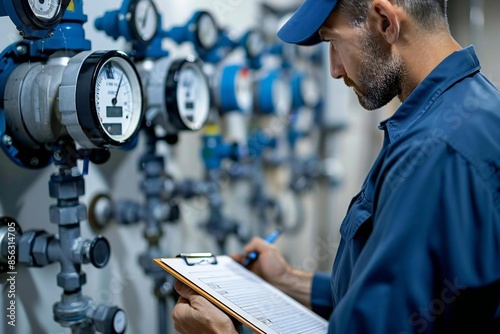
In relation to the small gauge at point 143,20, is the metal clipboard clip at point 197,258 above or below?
below

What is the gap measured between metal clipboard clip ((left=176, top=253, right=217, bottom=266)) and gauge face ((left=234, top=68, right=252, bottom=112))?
0.58 meters

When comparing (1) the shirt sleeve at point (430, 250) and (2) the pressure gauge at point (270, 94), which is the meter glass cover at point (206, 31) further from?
(1) the shirt sleeve at point (430, 250)

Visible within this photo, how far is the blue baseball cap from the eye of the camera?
2.47ft

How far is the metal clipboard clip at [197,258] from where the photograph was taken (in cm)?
84

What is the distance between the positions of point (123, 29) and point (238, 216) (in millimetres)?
816

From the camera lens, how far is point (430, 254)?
593 millimetres

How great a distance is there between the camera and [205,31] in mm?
1263

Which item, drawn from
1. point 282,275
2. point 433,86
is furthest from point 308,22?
point 282,275

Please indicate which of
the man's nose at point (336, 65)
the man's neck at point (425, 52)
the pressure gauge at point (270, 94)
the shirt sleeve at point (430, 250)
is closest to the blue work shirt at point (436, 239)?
the shirt sleeve at point (430, 250)

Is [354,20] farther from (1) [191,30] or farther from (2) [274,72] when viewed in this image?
(2) [274,72]

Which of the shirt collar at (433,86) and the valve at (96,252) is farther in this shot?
the valve at (96,252)

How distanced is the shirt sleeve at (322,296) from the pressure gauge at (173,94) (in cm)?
42

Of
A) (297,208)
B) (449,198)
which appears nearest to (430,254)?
(449,198)

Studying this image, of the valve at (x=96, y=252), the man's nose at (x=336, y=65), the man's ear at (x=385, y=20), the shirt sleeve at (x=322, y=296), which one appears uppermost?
the man's ear at (x=385, y=20)
